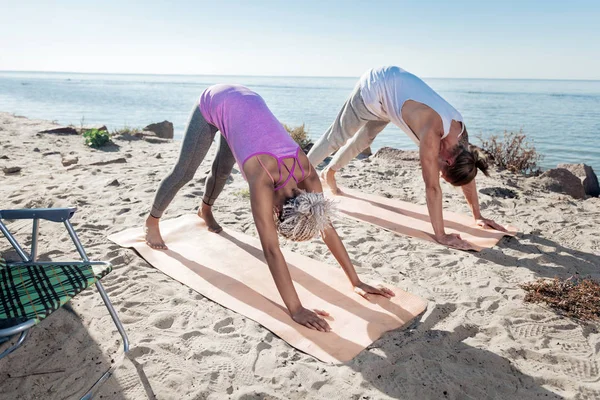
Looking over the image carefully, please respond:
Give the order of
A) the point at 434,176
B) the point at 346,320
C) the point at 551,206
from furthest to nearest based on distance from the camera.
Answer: the point at 551,206, the point at 434,176, the point at 346,320

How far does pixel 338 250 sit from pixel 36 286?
169cm

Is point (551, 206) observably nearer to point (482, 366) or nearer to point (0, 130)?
point (482, 366)

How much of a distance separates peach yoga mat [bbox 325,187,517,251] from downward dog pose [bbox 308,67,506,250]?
0.53 feet

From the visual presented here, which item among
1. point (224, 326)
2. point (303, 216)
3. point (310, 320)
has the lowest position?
point (224, 326)

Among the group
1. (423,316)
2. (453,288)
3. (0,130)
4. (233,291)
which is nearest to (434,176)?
(453,288)

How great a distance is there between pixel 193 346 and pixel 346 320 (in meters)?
0.94

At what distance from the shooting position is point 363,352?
2494 mm

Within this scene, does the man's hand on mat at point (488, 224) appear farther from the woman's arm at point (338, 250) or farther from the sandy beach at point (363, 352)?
the woman's arm at point (338, 250)

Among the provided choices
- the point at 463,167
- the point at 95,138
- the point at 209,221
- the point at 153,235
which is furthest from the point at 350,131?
the point at 95,138

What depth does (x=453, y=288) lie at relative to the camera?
323 cm

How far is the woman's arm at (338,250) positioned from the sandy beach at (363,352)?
0.36m

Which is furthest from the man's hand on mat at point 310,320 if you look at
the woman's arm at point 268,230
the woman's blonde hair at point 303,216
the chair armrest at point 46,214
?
the chair armrest at point 46,214

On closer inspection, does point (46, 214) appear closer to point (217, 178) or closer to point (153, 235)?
point (153, 235)

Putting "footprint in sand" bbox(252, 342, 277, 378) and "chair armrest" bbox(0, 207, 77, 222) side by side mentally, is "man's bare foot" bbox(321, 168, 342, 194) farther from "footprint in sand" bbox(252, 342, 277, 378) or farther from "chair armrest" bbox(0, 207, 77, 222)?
"chair armrest" bbox(0, 207, 77, 222)
